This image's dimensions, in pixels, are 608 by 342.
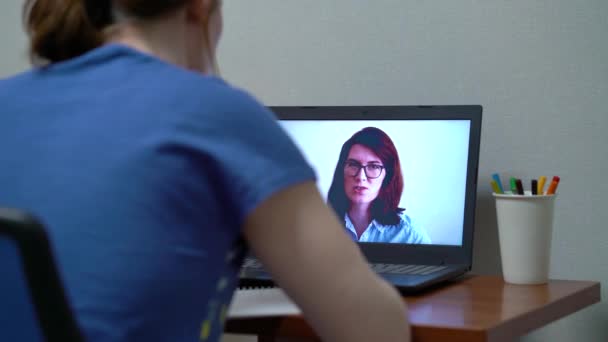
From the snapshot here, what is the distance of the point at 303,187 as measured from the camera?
662 millimetres

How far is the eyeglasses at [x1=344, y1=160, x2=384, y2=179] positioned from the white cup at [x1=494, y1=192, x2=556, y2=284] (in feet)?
0.69

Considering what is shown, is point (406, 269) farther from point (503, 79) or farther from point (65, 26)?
point (65, 26)

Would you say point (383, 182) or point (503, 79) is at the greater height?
Result: point (503, 79)

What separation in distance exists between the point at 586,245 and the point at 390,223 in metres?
0.34

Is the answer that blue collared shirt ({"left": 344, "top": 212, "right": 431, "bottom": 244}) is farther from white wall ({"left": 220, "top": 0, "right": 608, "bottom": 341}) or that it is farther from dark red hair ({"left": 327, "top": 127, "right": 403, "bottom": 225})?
white wall ({"left": 220, "top": 0, "right": 608, "bottom": 341})

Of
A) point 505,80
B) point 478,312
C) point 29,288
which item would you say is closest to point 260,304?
point 478,312

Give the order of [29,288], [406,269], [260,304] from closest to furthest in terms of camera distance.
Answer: [29,288] < [260,304] < [406,269]

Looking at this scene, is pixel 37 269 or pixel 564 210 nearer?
pixel 37 269

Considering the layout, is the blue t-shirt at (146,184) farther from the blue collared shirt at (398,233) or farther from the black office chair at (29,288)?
the blue collared shirt at (398,233)

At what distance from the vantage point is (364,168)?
138 centimetres

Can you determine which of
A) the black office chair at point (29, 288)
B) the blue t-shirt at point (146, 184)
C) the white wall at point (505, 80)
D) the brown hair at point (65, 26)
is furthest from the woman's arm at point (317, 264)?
the white wall at point (505, 80)

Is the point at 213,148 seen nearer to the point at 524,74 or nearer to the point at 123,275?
the point at 123,275

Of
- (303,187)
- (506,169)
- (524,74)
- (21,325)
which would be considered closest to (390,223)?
(506,169)

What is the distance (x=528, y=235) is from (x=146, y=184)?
0.81 meters
